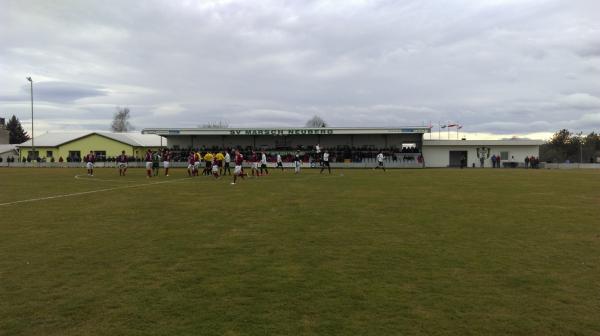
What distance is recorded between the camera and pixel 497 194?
1884 centimetres

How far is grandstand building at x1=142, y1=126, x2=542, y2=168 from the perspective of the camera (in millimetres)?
58875

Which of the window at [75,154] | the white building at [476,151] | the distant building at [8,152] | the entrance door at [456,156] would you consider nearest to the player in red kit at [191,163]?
the white building at [476,151]

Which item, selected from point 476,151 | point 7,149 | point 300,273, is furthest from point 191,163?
point 7,149

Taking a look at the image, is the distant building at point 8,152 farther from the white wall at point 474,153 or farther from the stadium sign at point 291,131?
the white wall at point 474,153

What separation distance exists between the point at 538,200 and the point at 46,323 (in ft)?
54.6

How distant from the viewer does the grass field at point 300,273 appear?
491 cm

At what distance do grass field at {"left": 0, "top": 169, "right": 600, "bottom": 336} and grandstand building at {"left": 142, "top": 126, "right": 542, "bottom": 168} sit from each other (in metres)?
46.2

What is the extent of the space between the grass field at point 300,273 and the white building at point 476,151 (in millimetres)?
49918

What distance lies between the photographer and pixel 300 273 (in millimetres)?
6707

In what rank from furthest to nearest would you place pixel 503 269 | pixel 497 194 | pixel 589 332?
pixel 497 194, pixel 503 269, pixel 589 332

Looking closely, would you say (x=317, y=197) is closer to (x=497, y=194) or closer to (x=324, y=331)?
(x=497, y=194)

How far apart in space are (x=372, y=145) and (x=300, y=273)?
190ft

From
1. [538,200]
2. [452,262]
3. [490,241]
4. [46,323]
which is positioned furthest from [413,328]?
[538,200]

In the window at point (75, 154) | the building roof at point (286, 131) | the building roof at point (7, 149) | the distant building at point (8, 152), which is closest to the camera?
the building roof at point (286, 131)
